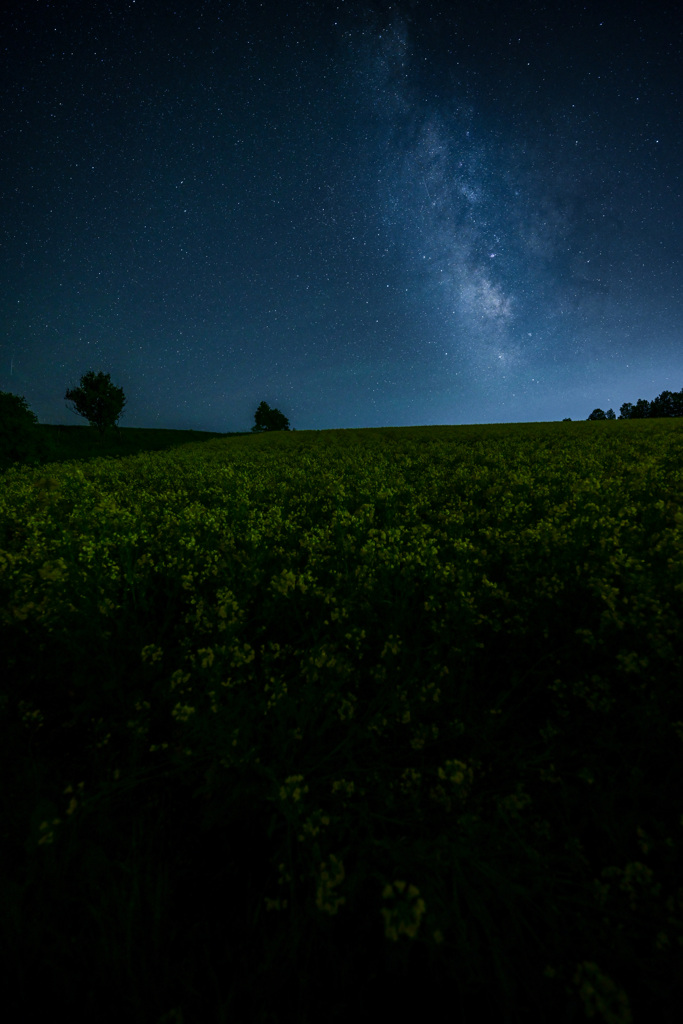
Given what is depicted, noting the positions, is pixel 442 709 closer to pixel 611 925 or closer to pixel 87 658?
pixel 611 925

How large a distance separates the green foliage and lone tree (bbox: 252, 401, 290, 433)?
221 ft

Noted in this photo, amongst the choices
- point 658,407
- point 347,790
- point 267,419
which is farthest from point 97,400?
point 658,407

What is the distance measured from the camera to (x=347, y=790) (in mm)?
1856

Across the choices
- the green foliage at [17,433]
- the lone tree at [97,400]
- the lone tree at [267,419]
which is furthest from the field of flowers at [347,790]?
the lone tree at [267,419]

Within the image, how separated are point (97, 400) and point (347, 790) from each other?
54962mm

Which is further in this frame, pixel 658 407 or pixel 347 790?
pixel 658 407

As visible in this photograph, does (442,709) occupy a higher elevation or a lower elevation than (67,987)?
higher

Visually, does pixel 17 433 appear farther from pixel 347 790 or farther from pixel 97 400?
pixel 97 400

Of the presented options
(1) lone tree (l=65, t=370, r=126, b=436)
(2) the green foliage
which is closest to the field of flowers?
(2) the green foliage

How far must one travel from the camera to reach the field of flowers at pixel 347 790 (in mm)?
1477

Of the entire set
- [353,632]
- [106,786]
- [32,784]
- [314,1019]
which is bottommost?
[314,1019]

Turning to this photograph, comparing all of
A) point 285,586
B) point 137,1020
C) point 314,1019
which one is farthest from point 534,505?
point 137,1020

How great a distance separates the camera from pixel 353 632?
274 cm

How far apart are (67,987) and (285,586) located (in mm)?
2161
